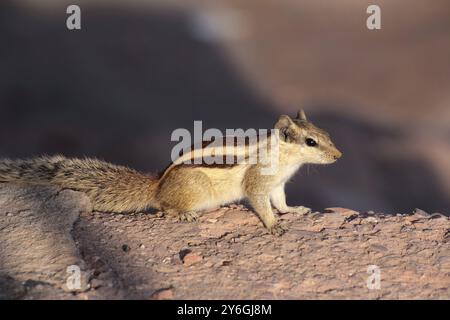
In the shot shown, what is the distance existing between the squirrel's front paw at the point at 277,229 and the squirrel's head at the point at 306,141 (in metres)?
0.82

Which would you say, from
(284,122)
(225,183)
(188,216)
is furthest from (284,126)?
A: (188,216)

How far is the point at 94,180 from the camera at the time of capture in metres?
5.83

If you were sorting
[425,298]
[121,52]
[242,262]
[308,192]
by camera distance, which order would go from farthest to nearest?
1. [121,52]
2. [308,192]
3. [242,262]
4. [425,298]

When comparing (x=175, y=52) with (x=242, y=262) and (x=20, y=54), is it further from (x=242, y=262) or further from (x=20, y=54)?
(x=242, y=262)

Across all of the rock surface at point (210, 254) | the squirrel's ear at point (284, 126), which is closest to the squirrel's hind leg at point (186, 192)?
the rock surface at point (210, 254)

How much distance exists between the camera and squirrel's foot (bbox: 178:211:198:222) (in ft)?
18.2

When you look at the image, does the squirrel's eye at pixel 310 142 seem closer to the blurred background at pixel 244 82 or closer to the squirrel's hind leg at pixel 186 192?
the squirrel's hind leg at pixel 186 192

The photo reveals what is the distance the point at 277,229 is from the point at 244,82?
12.2 m

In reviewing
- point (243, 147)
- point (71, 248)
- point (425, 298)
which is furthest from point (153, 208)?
point (425, 298)

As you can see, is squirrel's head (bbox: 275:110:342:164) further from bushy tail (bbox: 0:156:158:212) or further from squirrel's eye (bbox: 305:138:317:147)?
bushy tail (bbox: 0:156:158:212)

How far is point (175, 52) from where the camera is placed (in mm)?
17953

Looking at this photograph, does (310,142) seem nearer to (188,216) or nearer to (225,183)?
(225,183)

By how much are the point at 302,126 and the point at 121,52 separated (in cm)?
1276

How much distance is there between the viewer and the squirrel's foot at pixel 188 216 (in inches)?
218
